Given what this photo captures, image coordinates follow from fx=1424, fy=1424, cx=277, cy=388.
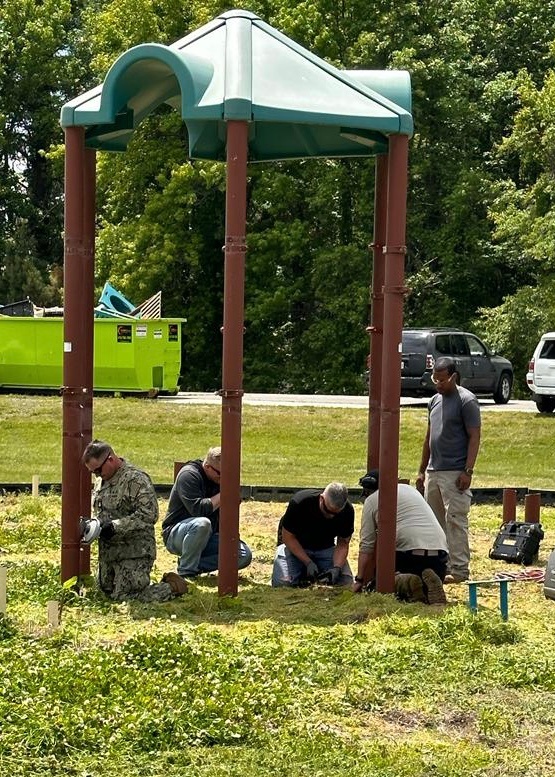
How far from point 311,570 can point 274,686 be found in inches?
135

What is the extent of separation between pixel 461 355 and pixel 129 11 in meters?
17.0

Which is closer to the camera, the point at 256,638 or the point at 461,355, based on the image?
the point at 256,638

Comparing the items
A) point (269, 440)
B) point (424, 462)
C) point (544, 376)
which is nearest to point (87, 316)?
point (424, 462)

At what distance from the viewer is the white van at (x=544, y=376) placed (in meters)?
28.0

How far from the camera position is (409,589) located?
10773 mm

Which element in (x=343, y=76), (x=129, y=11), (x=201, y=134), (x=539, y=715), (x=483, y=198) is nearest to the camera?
(x=539, y=715)

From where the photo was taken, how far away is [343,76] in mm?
11297

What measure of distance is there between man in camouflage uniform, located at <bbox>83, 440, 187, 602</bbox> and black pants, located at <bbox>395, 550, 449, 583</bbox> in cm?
182

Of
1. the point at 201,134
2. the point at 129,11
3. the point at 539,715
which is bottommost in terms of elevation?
the point at 539,715

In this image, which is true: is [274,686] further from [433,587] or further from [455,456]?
[455,456]

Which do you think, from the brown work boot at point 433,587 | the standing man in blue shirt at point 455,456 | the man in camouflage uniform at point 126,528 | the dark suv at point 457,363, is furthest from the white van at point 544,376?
the man in camouflage uniform at point 126,528

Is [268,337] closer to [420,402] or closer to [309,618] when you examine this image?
[420,402]

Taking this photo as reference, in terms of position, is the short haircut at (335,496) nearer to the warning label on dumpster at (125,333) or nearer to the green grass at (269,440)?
the green grass at (269,440)

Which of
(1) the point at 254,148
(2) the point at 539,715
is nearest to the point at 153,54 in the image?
(1) the point at 254,148
